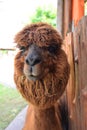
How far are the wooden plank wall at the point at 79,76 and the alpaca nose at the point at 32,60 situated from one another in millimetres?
299

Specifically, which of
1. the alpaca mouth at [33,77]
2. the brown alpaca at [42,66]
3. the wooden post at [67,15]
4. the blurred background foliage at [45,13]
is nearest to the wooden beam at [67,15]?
the wooden post at [67,15]

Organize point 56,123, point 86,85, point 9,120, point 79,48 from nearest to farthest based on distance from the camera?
point 86,85 → point 79,48 → point 56,123 → point 9,120

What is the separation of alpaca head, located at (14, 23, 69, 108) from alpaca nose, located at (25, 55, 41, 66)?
0.11 ft

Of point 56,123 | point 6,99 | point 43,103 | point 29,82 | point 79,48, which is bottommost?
point 6,99

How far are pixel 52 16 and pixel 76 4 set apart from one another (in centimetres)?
265

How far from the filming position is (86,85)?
186 centimetres

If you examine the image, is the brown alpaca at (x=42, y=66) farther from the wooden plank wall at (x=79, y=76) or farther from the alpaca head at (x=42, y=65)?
the wooden plank wall at (x=79, y=76)

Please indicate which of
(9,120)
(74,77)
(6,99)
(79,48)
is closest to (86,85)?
(79,48)

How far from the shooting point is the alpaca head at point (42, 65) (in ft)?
6.23

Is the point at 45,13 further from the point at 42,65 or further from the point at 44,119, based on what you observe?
the point at 42,65

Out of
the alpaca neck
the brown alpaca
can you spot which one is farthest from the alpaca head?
the alpaca neck

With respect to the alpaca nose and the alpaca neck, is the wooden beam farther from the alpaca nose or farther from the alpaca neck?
the alpaca nose

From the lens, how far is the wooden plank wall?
1.87 m

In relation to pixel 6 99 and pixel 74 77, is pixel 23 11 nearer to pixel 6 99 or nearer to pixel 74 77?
pixel 6 99
